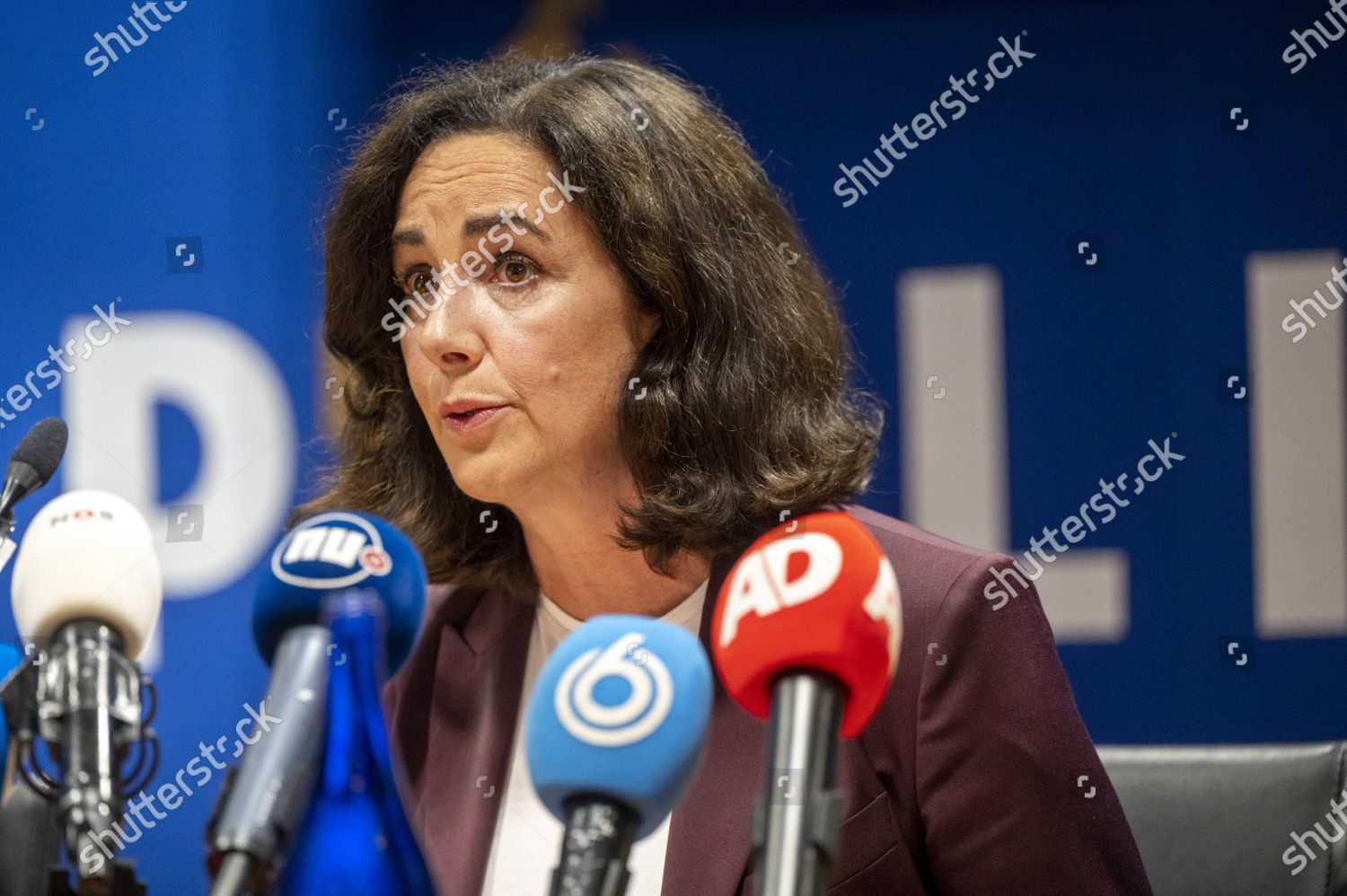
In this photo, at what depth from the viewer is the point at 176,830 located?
2770 mm

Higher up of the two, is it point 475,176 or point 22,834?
point 475,176

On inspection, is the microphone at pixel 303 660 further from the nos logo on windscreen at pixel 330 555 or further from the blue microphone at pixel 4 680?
the blue microphone at pixel 4 680

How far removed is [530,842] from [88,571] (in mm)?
728

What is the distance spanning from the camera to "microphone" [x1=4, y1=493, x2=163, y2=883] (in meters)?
0.87

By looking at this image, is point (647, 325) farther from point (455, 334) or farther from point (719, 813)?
point (719, 813)

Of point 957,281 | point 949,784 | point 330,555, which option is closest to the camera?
point 330,555

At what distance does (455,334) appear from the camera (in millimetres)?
1548

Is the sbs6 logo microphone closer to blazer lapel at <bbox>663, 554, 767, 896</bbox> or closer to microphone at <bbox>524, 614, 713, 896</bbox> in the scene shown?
microphone at <bbox>524, 614, 713, 896</bbox>

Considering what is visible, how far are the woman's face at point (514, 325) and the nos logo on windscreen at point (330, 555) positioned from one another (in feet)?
1.91

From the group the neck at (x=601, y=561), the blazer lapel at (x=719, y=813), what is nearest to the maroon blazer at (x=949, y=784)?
the blazer lapel at (x=719, y=813)

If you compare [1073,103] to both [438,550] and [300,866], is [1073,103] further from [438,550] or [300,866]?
[300,866]

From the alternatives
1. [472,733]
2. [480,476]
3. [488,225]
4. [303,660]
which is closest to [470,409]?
[480,476]

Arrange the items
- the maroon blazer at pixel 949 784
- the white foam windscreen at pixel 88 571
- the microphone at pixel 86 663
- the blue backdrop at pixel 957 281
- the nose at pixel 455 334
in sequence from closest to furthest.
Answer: the microphone at pixel 86 663
the white foam windscreen at pixel 88 571
the maroon blazer at pixel 949 784
the nose at pixel 455 334
the blue backdrop at pixel 957 281

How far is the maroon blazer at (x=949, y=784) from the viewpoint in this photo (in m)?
1.42
